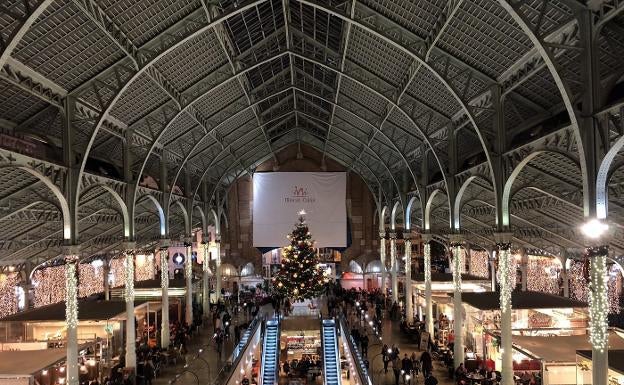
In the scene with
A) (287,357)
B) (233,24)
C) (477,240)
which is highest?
(233,24)

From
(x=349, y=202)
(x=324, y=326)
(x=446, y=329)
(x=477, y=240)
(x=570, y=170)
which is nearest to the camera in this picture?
(x=570, y=170)

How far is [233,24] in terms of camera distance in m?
20.0

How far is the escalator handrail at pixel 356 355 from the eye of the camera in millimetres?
20013

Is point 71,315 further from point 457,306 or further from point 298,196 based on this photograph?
point 298,196

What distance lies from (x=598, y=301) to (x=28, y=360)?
15369 millimetres

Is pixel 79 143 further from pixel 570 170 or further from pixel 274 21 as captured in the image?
pixel 570 170

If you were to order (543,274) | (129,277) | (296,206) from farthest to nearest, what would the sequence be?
(296,206) → (543,274) → (129,277)

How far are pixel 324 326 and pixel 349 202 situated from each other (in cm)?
1870

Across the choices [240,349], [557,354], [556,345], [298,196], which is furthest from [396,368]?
[298,196]

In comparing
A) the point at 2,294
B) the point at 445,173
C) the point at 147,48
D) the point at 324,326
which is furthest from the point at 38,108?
the point at 324,326

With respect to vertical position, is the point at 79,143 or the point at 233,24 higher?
the point at 233,24

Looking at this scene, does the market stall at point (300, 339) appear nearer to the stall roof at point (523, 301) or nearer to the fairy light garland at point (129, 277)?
the stall roof at point (523, 301)

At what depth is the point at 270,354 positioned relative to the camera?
29062mm

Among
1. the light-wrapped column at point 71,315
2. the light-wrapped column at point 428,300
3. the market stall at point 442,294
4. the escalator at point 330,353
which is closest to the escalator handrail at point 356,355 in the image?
the escalator at point 330,353
